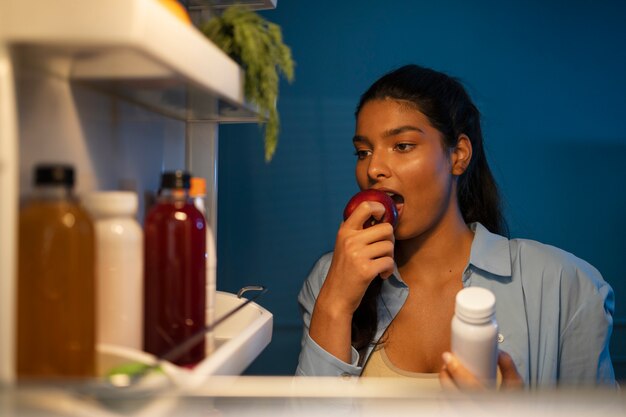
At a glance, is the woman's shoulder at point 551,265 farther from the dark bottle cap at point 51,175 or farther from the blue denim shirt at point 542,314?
the dark bottle cap at point 51,175

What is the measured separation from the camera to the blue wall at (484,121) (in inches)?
52.3

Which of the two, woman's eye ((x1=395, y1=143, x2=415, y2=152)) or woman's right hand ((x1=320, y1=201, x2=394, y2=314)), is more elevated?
woman's eye ((x1=395, y1=143, x2=415, y2=152))

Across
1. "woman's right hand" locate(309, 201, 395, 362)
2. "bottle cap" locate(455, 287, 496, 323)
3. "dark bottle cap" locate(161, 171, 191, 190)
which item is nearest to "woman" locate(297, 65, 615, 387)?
"woman's right hand" locate(309, 201, 395, 362)

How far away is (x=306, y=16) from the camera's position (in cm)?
131

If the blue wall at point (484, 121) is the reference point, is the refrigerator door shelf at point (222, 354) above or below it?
below

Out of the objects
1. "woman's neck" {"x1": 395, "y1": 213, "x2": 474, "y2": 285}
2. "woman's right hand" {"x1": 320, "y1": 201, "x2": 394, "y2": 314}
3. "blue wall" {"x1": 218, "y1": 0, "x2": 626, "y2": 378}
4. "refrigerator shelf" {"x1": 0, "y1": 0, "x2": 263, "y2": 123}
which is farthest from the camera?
"blue wall" {"x1": 218, "y1": 0, "x2": 626, "y2": 378}

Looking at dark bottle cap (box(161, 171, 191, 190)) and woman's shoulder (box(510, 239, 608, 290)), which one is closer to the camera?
dark bottle cap (box(161, 171, 191, 190))

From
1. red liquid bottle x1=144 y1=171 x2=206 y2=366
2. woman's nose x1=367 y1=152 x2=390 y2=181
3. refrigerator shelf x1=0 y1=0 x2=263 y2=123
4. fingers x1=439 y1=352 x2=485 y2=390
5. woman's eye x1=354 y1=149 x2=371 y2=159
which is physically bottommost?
fingers x1=439 y1=352 x2=485 y2=390

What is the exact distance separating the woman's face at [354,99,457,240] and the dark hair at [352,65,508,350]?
3cm

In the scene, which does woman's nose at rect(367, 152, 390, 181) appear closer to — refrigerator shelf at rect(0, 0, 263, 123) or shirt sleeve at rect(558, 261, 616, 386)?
shirt sleeve at rect(558, 261, 616, 386)

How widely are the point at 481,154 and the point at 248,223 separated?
538 mm

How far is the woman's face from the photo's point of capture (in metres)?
0.96

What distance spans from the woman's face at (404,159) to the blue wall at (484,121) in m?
0.34

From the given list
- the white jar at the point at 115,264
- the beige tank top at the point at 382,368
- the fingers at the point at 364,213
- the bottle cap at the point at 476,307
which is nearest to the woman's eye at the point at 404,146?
the fingers at the point at 364,213
